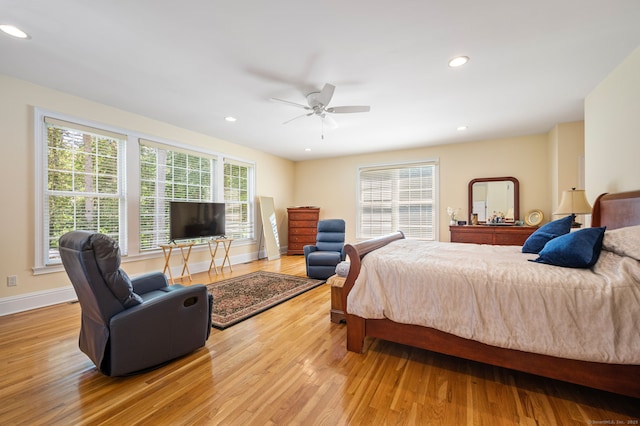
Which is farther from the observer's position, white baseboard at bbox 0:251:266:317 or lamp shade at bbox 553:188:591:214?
lamp shade at bbox 553:188:591:214

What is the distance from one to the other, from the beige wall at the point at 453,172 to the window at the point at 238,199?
179cm

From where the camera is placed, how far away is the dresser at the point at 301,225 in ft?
22.1

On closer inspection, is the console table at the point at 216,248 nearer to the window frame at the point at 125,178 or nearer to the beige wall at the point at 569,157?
the window frame at the point at 125,178

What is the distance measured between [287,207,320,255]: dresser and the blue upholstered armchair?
163 centimetres

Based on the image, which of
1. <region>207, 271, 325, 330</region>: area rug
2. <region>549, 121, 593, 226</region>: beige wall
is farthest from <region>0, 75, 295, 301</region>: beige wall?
<region>549, 121, 593, 226</region>: beige wall

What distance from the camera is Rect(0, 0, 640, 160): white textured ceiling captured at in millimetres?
1978

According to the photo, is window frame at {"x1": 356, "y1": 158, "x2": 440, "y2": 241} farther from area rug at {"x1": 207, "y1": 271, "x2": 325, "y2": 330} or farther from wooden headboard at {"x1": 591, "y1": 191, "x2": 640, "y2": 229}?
wooden headboard at {"x1": 591, "y1": 191, "x2": 640, "y2": 229}

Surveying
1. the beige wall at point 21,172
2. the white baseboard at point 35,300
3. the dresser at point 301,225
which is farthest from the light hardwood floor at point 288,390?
the dresser at point 301,225

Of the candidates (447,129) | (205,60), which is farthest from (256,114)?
(447,129)

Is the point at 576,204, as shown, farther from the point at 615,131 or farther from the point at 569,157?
the point at 569,157

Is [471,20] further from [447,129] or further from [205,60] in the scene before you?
[447,129]

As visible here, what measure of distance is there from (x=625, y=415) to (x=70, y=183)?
5671mm

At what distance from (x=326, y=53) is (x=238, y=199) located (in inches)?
Answer: 164

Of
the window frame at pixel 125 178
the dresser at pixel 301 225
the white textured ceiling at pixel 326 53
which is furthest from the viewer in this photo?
the dresser at pixel 301 225
